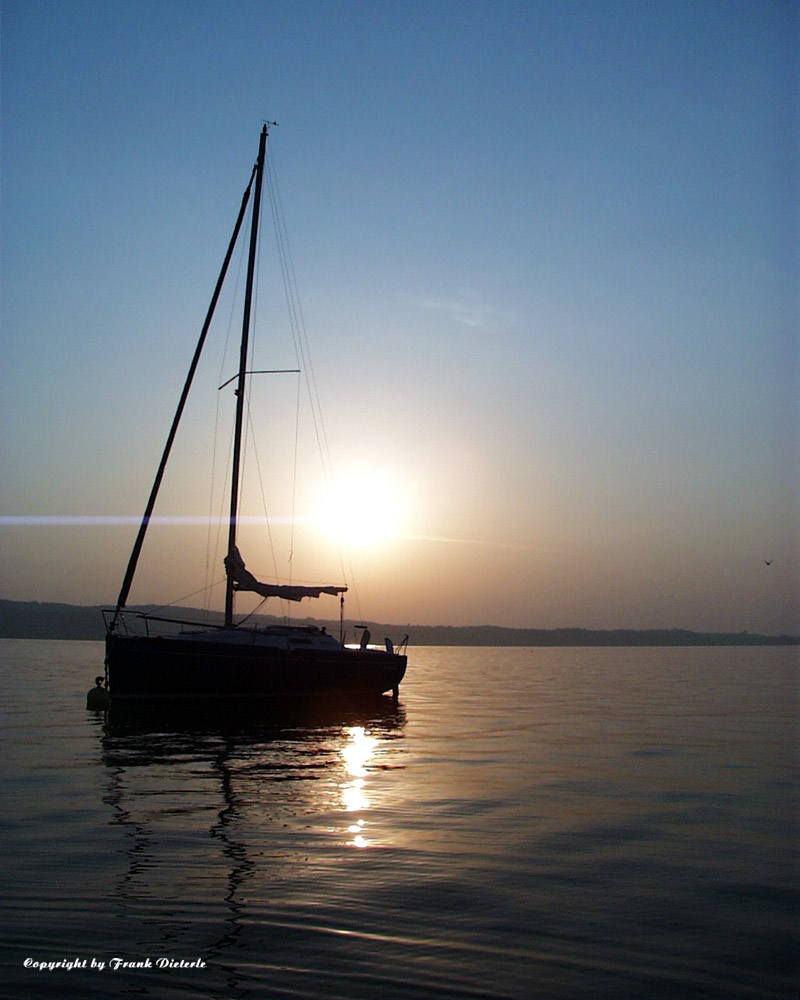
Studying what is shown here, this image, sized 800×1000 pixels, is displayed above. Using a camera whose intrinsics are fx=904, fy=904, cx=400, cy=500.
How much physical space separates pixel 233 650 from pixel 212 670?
115 centimetres

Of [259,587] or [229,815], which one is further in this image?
[259,587]

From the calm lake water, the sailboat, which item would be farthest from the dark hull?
the calm lake water

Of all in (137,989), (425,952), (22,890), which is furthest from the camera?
(22,890)

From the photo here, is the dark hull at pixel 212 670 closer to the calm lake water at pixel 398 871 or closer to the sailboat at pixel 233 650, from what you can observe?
the sailboat at pixel 233 650

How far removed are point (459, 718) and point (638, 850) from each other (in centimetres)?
2499

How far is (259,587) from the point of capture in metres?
37.4

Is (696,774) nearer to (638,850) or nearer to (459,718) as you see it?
(638,850)

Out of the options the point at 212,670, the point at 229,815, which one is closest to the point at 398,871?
the point at 229,815

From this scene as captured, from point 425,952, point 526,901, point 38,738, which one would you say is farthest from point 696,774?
point 38,738

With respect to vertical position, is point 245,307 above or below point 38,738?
above

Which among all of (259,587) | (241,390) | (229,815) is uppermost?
(241,390)

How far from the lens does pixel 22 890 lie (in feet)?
34.8

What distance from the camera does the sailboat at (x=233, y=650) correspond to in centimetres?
3425

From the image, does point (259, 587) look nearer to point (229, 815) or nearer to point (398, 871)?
point (229, 815)
